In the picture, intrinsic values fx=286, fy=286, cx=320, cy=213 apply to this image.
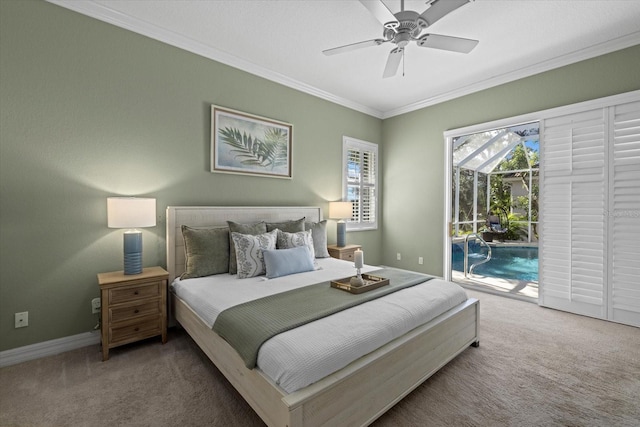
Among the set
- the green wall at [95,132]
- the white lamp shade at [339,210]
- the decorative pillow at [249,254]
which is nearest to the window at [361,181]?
the white lamp shade at [339,210]

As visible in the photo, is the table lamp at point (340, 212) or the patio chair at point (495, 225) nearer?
the table lamp at point (340, 212)

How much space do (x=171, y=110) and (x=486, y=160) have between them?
645 cm

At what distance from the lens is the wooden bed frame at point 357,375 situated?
1.27 metres

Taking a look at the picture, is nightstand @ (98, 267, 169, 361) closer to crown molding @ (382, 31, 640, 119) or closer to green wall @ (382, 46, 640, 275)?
green wall @ (382, 46, 640, 275)

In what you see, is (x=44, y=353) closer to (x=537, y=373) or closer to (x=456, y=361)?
(x=456, y=361)

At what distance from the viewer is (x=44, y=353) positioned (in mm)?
2309

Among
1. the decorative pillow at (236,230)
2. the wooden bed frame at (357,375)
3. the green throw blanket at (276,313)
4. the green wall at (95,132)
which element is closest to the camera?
the wooden bed frame at (357,375)

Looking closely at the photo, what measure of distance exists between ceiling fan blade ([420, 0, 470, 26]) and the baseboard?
367 centimetres

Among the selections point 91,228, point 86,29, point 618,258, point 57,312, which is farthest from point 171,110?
point 618,258

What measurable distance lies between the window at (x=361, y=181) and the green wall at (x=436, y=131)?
241 mm

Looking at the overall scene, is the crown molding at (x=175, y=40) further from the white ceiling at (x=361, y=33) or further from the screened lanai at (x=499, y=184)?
the screened lanai at (x=499, y=184)

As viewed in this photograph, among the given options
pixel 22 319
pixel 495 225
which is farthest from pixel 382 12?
pixel 495 225

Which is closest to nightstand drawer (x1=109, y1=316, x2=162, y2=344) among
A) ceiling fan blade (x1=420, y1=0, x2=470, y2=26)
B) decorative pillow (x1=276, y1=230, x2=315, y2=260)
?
decorative pillow (x1=276, y1=230, x2=315, y2=260)

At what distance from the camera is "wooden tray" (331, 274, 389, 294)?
2.14m
